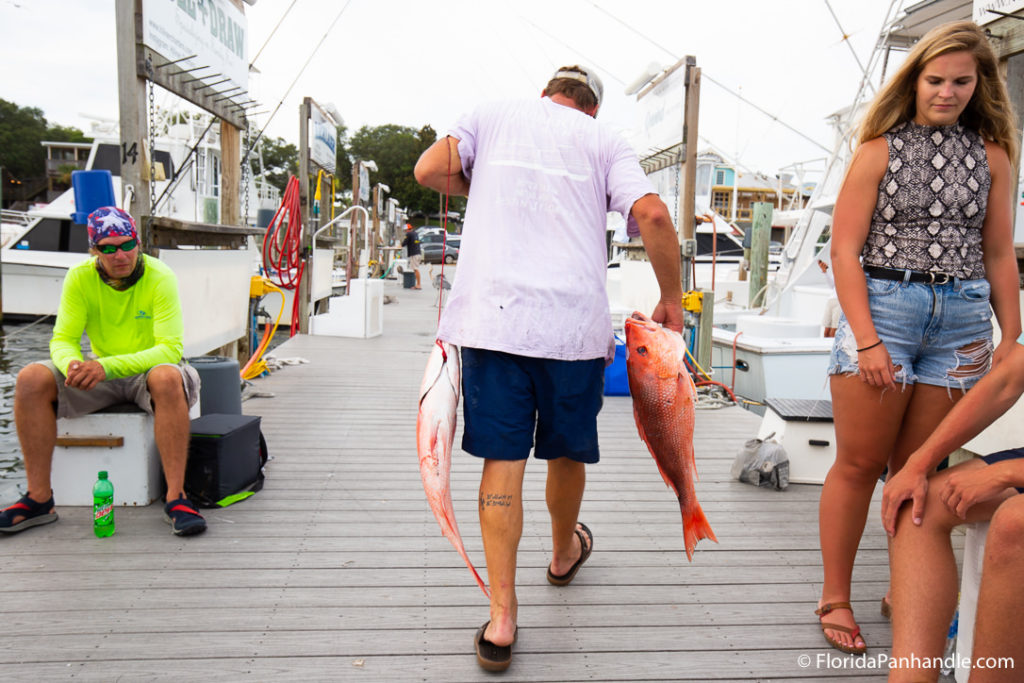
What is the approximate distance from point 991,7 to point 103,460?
464 cm

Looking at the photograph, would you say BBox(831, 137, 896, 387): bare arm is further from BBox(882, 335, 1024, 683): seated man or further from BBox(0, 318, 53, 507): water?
BBox(0, 318, 53, 507): water

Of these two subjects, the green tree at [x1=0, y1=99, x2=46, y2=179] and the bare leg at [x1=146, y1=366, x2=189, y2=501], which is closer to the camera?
the bare leg at [x1=146, y1=366, x2=189, y2=501]

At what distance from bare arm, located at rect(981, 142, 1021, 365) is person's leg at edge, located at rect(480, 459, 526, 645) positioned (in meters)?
1.46

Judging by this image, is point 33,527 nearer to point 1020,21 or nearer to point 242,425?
point 242,425

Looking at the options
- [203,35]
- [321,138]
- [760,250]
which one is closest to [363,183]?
[321,138]

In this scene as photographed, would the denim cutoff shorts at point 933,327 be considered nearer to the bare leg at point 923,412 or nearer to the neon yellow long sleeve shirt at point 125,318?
the bare leg at point 923,412

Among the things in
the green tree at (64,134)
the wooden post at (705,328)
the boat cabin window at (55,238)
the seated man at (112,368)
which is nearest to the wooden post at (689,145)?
the wooden post at (705,328)

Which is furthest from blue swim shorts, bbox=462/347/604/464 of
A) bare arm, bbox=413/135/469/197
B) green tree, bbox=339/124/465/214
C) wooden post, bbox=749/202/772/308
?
green tree, bbox=339/124/465/214

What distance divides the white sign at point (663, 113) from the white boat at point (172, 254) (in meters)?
4.09

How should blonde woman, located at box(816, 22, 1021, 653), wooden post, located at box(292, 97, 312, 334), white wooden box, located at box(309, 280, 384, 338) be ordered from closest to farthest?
blonde woman, located at box(816, 22, 1021, 653) < wooden post, located at box(292, 97, 312, 334) < white wooden box, located at box(309, 280, 384, 338)

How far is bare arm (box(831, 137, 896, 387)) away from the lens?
7.09ft

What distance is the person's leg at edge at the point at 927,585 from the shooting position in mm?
1854

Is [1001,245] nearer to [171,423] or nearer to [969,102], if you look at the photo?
[969,102]

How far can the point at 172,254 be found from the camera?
5.22 meters
